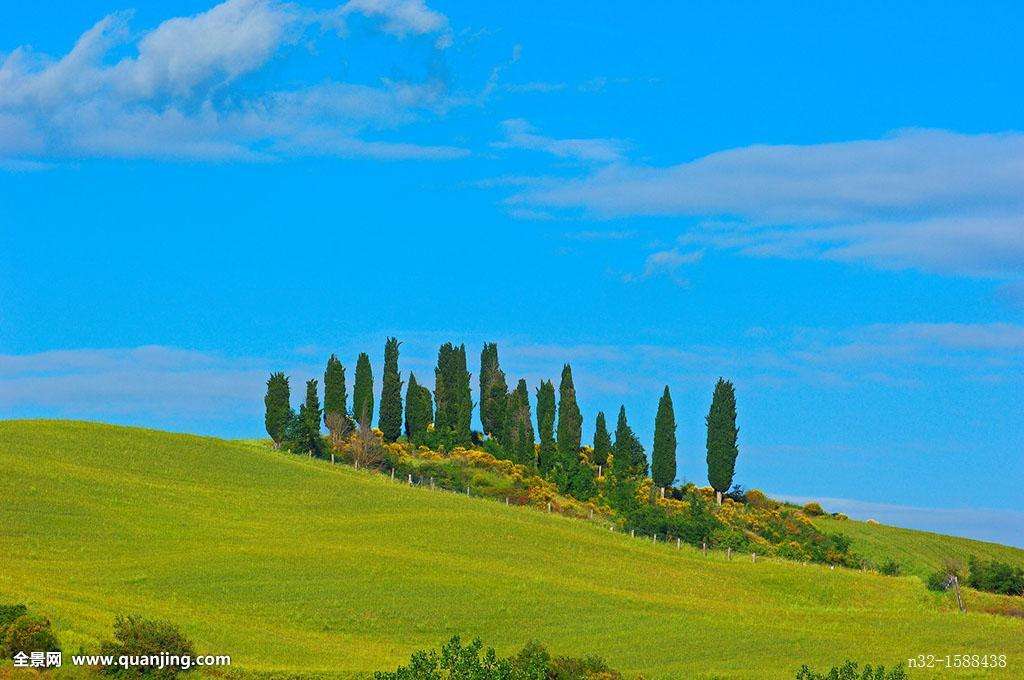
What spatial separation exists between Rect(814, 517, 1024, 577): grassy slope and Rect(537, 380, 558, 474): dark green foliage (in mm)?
26180

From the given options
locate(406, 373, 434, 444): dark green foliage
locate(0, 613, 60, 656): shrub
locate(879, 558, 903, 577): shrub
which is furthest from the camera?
locate(406, 373, 434, 444): dark green foliage

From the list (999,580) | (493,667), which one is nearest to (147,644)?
(493,667)

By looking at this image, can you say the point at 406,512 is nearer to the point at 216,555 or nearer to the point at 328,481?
the point at 328,481

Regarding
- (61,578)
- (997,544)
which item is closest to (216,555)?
(61,578)

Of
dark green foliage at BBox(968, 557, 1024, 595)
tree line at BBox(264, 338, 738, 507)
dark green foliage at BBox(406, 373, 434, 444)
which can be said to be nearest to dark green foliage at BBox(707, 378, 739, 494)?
tree line at BBox(264, 338, 738, 507)

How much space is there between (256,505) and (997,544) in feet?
255

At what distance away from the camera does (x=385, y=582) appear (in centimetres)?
6281

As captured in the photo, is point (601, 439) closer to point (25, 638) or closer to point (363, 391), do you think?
point (363, 391)

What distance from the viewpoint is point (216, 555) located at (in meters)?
65.6

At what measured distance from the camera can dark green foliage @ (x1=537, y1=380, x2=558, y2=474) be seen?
137m

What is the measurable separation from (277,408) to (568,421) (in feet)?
96.4

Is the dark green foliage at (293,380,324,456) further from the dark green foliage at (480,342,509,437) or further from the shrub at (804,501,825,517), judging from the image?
the shrub at (804,501,825,517)

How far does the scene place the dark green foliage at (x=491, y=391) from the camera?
14975 cm

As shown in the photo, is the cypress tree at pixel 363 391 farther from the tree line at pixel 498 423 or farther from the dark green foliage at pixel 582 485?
the dark green foliage at pixel 582 485
